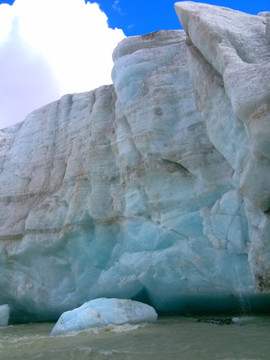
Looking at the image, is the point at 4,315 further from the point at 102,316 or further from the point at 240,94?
the point at 240,94

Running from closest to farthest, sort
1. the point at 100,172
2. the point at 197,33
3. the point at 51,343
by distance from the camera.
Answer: the point at 51,343, the point at 197,33, the point at 100,172

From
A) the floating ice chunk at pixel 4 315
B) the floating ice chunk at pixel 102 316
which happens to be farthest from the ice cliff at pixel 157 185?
the floating ice chunk at pixel 102 316

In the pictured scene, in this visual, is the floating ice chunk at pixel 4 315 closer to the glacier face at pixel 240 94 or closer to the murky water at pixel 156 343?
the murky water at pixel 156 343

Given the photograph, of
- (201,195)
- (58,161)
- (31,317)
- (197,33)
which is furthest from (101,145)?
(31,317)

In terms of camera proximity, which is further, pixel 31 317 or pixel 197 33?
pixel 31 317

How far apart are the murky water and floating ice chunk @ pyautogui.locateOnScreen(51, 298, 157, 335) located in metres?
0.43

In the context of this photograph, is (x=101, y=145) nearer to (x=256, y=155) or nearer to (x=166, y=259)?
(x=166, y=259)

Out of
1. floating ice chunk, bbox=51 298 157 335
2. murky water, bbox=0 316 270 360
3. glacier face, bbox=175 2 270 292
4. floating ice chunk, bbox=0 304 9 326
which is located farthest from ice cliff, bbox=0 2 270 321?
floating ice chunk, bbox=51 298 157 335

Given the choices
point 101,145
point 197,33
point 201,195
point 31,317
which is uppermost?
point 197,33

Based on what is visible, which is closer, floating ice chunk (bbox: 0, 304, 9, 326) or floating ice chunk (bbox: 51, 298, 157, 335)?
floating ice chunk (bbox: 51, 298, 157, 335)

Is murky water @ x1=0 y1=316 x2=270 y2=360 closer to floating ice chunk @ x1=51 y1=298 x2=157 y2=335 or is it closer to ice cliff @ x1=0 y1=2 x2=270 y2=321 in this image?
floating ice chunk @ x1=51 y1=298 x2=157 y2=335

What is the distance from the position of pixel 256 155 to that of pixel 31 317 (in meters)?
9.15

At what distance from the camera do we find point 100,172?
10.8 meters

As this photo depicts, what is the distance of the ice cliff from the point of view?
647cm
